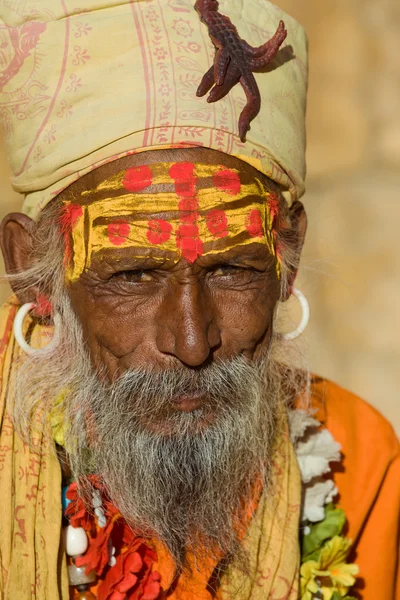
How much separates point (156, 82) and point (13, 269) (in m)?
0.68

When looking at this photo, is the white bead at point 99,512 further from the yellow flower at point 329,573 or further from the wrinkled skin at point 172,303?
the yellow flower at point 329,573

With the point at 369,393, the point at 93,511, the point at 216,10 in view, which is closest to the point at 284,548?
the point at 93,511

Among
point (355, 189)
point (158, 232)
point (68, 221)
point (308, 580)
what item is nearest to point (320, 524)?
point (308, 580)

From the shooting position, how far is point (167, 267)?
2320mm

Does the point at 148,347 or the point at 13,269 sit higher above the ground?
the point at 13,269

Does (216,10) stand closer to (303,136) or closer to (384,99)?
(303,136)

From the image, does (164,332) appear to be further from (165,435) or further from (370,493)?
(370,493)

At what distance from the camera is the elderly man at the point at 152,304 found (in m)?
2.32

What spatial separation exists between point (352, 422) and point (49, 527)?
112 cm

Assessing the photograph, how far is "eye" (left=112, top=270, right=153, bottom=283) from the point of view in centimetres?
238

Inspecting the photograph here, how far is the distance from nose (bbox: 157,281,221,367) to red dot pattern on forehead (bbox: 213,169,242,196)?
258 millimetres

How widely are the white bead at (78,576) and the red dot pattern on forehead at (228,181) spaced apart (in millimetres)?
1085

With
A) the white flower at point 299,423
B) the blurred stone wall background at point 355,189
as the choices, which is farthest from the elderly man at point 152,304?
the blurred stone wall background at point 355,189

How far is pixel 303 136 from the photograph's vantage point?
8.69 feet
